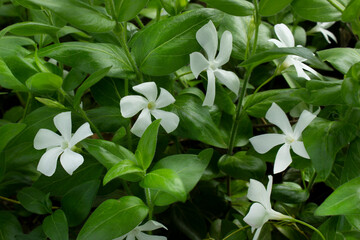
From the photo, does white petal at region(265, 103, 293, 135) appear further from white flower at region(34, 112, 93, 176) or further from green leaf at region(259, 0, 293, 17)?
white flower at region(34, 112, 93, 176)

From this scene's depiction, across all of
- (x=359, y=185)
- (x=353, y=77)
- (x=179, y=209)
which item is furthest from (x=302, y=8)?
(x=179, y=209)

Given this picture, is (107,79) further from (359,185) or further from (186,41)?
(359,185)

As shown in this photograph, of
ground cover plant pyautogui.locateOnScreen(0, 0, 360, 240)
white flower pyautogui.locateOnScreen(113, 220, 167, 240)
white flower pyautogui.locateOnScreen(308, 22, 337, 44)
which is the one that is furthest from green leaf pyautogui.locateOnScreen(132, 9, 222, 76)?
white flower pyautogui.locateOnScreen(308, 22, 337, 44)

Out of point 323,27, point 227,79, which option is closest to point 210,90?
point 227,79

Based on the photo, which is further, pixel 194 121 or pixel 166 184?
pixel 194 121

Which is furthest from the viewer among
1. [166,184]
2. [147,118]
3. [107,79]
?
[107,79]
